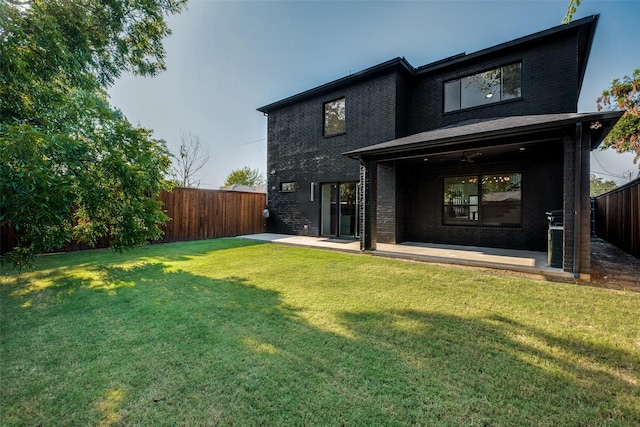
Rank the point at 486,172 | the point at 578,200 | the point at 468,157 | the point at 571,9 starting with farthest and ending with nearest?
the point at 486,172
the point at 468,157
the point at 578,200
the point at 571,9

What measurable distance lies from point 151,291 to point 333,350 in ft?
9.97

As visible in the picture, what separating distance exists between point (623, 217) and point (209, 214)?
13.0m

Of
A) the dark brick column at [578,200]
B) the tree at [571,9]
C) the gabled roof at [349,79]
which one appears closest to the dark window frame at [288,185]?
the gabled roof at [349,79]

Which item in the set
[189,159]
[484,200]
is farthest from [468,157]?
[189,159]

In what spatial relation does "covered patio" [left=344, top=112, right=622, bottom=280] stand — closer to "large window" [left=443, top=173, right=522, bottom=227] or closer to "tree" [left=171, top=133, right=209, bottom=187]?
"large window" [left=443, top=173, right=522, bottom=227]

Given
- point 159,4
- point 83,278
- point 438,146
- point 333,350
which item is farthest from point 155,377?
point 159,4

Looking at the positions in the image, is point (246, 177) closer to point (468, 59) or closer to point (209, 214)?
point (209, 214)

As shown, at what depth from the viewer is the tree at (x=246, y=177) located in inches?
1709

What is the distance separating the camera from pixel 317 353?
2281mm

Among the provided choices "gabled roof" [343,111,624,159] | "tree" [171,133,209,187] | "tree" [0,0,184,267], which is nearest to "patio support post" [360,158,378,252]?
"gabled roof" [343,111,624,159]

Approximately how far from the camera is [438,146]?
244 inches

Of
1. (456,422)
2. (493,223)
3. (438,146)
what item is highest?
(438,146)

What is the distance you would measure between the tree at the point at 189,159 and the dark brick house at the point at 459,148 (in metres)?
17.0

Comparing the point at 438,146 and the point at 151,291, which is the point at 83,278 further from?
the point at 438,146
